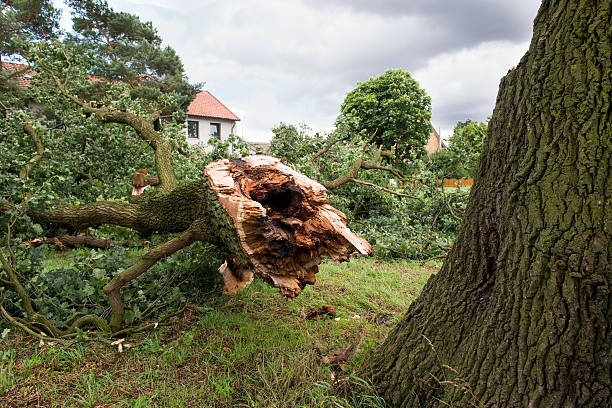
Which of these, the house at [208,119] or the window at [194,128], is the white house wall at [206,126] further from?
the window at [194,128]

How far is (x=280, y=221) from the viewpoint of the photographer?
8.29 ft

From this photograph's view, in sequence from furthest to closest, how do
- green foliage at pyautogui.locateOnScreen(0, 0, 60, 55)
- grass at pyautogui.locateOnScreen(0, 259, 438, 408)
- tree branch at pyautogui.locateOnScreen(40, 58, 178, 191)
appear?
green foliage at pyautogui.locateOnScreen(0, 0, 60, 55) < tree branch at pyautogui.locateOnScreen(40, 58, 178, 191) < grass at pyautogui.locateOnScreen(0, 259, 438, 408)

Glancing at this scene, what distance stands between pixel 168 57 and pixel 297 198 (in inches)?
657

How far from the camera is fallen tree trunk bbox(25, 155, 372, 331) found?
2.32 m

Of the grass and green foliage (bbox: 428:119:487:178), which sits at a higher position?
green foliage (bbox: 428:119:487:178)

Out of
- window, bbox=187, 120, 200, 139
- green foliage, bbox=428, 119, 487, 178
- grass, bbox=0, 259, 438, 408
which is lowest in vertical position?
grass, bbox=0, 259, 438, 408

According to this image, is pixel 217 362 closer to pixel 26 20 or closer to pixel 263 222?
pixel 263 222

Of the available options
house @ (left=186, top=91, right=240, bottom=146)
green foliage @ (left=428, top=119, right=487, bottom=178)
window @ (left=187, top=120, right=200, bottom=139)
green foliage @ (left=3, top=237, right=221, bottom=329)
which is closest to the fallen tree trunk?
green foliage @ (left=3, top=237, right=221, bottom=329)

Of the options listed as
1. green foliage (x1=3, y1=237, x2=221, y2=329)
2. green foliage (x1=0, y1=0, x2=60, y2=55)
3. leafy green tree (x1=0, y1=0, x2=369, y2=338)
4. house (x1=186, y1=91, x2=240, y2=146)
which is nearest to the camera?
leafy green tree (x1=0, y1=0, x2=369, y2=338)

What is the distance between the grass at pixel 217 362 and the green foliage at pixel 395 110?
25147mm

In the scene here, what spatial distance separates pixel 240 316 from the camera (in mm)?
3104

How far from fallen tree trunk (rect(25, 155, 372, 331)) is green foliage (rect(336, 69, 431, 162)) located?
82.3ft

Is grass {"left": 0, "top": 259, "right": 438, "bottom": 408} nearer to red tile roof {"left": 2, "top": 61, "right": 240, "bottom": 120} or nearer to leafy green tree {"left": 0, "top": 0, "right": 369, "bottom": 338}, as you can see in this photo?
leafy green tree {"left": 0, "top": 0, "right": 369, "bottom": 338}

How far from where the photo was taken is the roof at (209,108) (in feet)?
97.1
